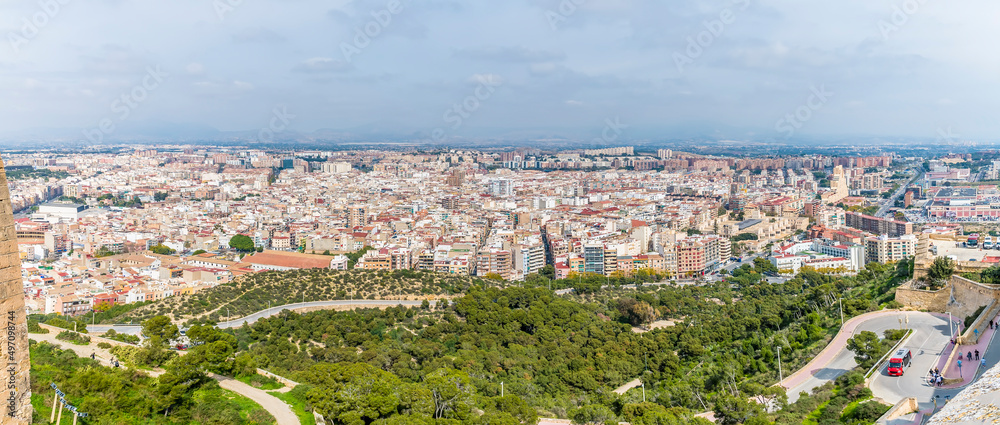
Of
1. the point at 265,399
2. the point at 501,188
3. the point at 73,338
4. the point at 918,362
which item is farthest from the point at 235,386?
the point at 501,188

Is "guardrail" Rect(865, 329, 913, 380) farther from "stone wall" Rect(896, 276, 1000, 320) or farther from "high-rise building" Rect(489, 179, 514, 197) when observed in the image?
"high-rise building" Rect(489, 179, 514, 197)

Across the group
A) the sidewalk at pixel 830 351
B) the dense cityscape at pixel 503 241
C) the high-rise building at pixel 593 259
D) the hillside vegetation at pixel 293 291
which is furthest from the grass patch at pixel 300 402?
the high-rise building at pixel 593 259

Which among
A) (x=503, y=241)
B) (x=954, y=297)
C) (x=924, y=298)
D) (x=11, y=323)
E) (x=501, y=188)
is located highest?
(x=11, y=323)

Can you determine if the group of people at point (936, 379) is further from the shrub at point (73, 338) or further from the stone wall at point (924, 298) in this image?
the shrub at point (73, 338)

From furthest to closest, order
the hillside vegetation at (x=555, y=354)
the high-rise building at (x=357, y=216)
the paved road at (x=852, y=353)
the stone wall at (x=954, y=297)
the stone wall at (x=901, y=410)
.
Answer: the high-rise building at (x=357, y=216), the stone wall at (x=954, y=297), the paved road at (x=852, y=353), the hillside vegetation at (x=555, y=354), the stone wall at (x=901, y=410)

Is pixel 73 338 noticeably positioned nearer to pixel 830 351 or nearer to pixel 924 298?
pixel 830 351

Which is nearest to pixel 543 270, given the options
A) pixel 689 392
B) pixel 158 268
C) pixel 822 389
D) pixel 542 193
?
pixel 158 268

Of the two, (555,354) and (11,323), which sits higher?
(11,323)
